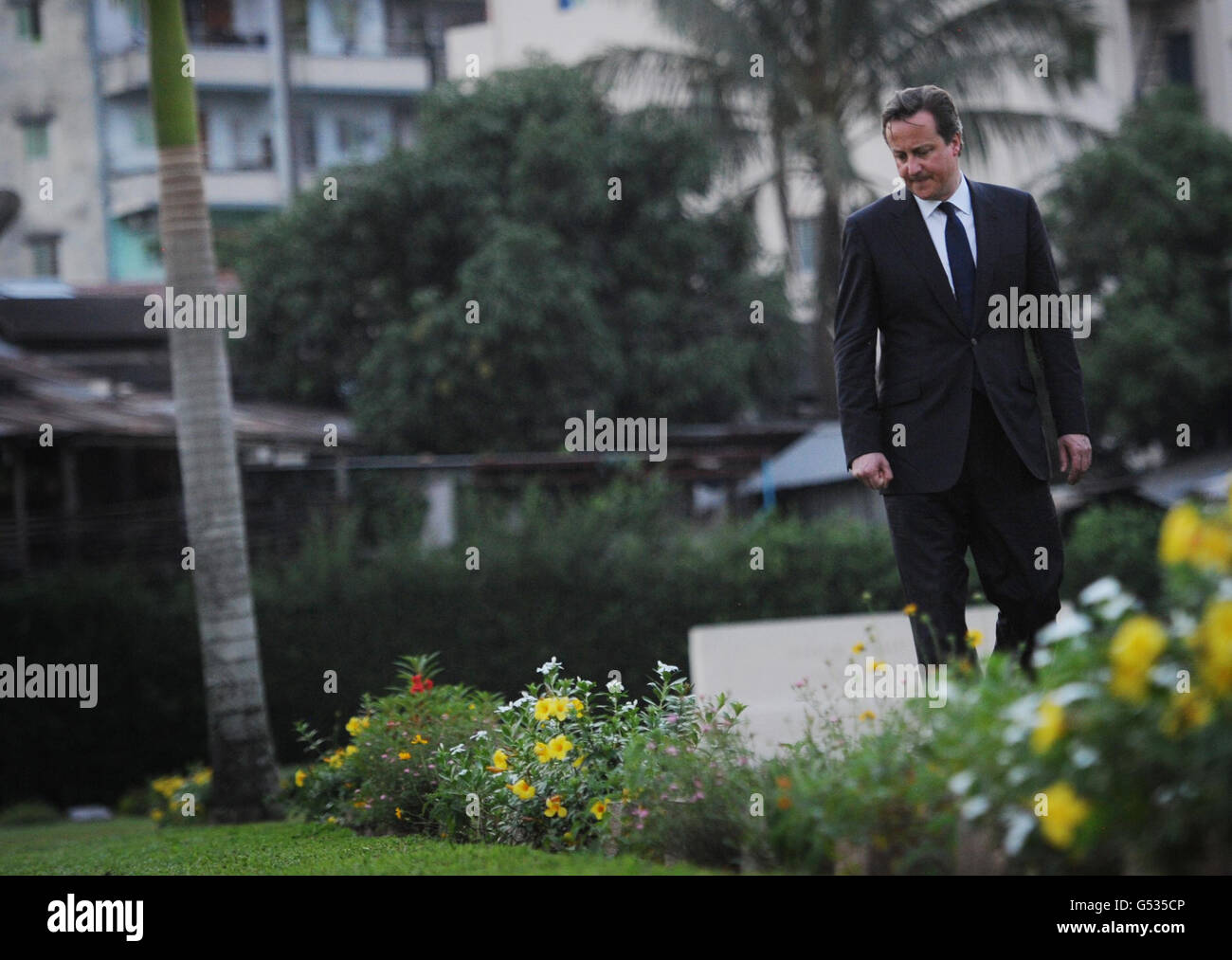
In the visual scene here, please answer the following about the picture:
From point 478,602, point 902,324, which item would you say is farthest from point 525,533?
point 902,324

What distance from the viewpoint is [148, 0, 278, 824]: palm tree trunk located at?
1211 cm

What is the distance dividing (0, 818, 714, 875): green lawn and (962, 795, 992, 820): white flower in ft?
3.52

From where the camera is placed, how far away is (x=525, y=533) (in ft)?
65.9

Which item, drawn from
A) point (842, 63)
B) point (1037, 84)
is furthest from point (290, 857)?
point (1037, 84)

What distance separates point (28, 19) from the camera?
136 ft

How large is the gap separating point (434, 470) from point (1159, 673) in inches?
870

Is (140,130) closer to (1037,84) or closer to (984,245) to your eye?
(1037,84)

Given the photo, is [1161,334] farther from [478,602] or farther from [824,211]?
[478,602]

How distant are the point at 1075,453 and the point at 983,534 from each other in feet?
1.19

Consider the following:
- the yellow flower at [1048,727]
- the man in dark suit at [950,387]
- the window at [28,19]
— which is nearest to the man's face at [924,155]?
the man in dark suit at [950,387]

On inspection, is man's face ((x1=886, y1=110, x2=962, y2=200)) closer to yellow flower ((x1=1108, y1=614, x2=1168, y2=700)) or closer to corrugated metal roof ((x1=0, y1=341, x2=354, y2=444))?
yellow flower ((x1=1108, y1=614, x2=1168, y2=700))

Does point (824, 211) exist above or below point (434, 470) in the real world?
above

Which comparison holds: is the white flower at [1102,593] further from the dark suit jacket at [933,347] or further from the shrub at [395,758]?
the shrub at [395,758]

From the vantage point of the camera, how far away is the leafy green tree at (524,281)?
25.1 meters
